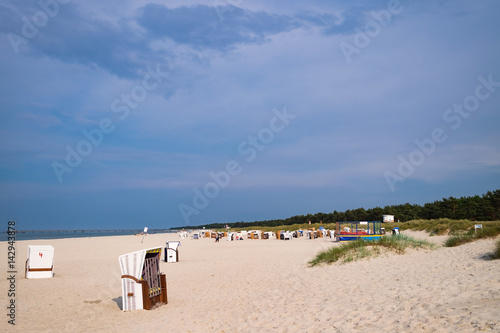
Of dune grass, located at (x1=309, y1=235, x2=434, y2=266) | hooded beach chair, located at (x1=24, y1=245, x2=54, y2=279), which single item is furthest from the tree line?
hooded beach chair, located at (x1=24, y1=245, x2=54, y2=279)

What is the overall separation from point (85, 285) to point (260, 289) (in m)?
5.75

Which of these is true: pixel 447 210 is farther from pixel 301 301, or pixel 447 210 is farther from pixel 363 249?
Answer: pixel 301 301

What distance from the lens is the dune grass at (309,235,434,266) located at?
43.4 ft

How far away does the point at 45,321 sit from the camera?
7836 millimetres

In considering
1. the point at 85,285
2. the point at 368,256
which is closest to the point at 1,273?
the point at 85,285

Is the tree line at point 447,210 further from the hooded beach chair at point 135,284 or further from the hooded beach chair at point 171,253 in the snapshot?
the hooded beach chair at point 135,284

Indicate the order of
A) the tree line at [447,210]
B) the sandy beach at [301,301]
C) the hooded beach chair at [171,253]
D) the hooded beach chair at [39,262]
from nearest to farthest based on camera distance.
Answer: the sandy beach at [301,301] < the hooded beach chair at [39,262] < the hooded beach chair at [171,253] < the tree line at [447,210]

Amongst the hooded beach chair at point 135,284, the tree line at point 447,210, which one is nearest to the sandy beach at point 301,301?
the hooded beach chair at point 135,284

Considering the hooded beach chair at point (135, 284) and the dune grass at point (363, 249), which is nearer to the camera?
the hooded beach chair at point (135, 284)

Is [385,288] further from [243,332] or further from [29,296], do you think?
[29,296]

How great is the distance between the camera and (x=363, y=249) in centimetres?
1359

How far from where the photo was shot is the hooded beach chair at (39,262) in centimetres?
1312

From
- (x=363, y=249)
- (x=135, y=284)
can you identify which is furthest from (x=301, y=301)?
(x=363, y=249)

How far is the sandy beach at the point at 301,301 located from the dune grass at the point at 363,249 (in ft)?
1.68
